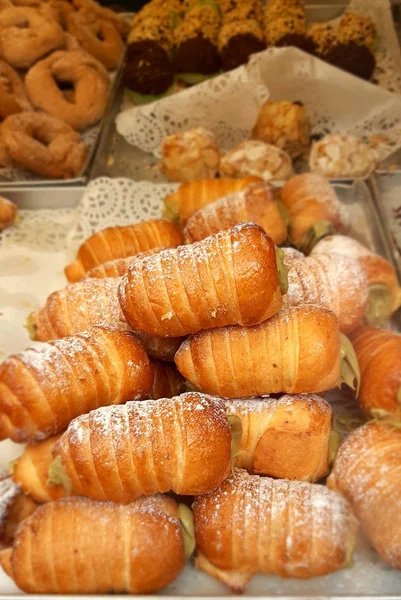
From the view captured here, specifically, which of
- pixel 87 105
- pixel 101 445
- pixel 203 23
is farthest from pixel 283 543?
pixel 203 23

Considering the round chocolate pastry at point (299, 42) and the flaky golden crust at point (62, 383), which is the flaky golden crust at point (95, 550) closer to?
the flaky golden crust at point (62, 383)

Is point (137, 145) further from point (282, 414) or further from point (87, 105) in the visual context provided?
point (282, 414)

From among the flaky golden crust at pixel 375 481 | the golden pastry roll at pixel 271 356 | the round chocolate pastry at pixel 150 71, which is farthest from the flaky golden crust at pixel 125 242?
the round chocolate pastry at pixel 150 71

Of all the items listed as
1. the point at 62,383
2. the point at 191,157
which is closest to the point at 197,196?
the point at 191,157

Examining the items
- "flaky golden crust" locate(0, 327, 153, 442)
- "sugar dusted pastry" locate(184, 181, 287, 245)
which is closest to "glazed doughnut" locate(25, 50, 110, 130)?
"sugar dusted pastry" locate(184, 181, 287, 245)

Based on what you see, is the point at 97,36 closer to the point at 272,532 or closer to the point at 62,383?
the point at 62,383

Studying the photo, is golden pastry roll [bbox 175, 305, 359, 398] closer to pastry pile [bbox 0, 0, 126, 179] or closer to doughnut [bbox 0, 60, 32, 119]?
pastry pile [bbox 0, 0, 126, 179]
